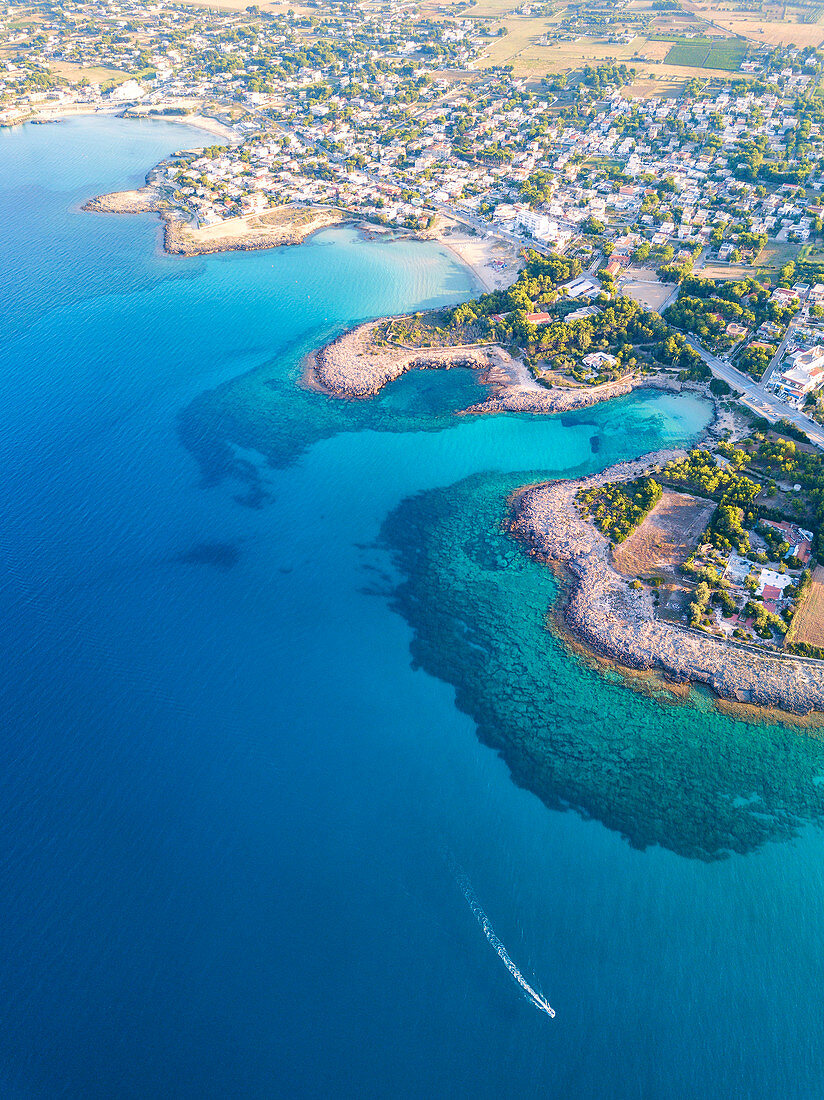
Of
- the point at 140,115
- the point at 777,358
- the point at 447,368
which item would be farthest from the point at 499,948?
the point at 140,115

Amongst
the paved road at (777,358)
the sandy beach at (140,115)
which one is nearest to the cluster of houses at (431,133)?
the sandy beach at (140,115)

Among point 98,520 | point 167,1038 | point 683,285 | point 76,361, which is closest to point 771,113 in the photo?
point 683,285

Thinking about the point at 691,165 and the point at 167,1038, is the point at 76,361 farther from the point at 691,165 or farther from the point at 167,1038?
the point at 691,165

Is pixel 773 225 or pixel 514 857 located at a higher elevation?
pixel 773 225

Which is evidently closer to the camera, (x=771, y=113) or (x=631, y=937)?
(x=631, y=937)

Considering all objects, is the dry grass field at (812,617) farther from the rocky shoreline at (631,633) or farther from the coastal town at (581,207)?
the rocky shoreline at (631,633)

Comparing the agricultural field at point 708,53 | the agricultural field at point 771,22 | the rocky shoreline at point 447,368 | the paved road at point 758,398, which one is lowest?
the rocky shoreline at point 447,368

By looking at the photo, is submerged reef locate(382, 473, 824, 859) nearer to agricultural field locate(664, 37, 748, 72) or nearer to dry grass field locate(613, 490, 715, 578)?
dry grass field locate(613, 490, 715, 578)
